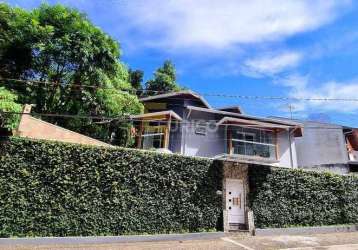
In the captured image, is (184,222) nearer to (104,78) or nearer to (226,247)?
(226,247)

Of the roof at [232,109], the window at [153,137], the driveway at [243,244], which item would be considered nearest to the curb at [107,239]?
the driveway at [243,244]

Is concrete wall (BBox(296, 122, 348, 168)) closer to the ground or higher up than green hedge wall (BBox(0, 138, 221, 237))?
higher up

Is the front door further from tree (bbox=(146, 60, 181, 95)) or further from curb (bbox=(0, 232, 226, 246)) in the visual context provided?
tree (bbox=(146, 60, 181, 95))

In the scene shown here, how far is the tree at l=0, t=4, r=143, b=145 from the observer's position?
1944cm

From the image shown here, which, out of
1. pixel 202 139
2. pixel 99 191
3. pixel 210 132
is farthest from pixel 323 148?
pixel 99 191

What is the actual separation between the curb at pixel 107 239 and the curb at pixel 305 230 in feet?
7.70

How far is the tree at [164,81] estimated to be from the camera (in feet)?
105

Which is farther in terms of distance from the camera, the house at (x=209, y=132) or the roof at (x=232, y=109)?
the roof at (x=232, y=109)

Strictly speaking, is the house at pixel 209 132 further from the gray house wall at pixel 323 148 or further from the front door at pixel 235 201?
the gray house wall at pixel 323 148

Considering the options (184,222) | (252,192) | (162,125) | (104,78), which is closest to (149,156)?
(184,222)

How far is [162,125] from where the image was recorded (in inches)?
853

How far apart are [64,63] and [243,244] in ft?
53.5

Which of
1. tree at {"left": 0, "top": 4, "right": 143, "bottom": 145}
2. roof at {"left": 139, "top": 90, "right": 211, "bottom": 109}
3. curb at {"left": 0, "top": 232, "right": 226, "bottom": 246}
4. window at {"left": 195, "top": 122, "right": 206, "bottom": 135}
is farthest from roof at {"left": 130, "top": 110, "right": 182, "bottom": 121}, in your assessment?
curb at {"left": 0, "top": 232, "right": 226, "bottom": 246}

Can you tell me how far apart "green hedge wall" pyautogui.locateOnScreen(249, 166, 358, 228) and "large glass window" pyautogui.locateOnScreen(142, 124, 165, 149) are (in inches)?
277
